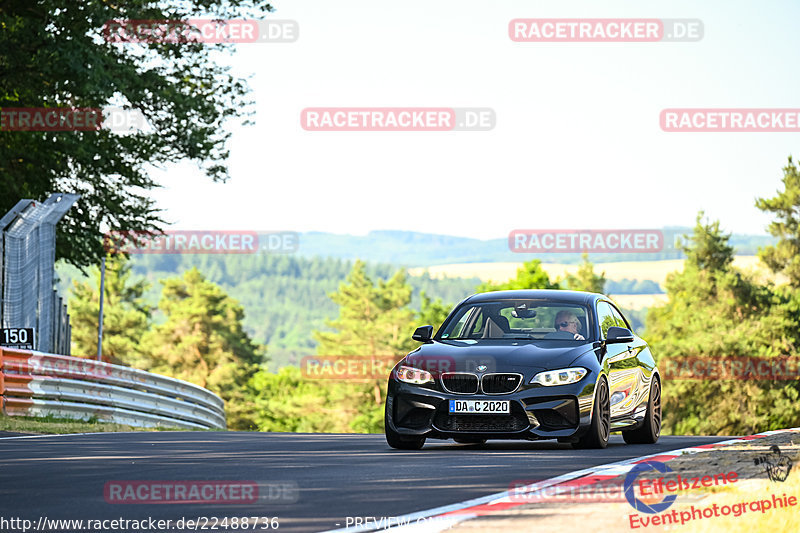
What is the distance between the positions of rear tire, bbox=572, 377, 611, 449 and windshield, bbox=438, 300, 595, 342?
0.79m

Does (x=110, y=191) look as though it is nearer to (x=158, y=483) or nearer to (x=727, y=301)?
(x=158, y=483)

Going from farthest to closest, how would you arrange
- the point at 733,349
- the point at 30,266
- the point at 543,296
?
the point at 733,349, the point at 30,266, the point at 543,296

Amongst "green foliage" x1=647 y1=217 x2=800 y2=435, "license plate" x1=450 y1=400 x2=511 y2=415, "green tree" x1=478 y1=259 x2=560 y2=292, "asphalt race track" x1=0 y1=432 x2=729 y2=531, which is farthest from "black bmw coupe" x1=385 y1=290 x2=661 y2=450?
"green tree" x1=478 y1=259 x2=560 y2=292

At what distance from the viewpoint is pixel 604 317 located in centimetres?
1338

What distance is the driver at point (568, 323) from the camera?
12.7m

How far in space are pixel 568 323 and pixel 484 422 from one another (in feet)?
6.18

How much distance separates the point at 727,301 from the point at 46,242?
66.4 m

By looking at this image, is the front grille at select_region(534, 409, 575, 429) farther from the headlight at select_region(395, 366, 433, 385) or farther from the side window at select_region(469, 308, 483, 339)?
the side window at select_region(469, 308, 483, 339)

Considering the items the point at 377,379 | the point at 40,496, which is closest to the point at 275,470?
the point at 40,496

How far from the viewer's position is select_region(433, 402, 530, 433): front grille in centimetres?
1130

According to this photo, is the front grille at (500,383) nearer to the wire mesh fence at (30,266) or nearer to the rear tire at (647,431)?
the rear tire at (647,431)

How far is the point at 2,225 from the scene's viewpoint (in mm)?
19047

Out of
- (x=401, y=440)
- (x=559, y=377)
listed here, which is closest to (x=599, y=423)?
(x=559, y=377)

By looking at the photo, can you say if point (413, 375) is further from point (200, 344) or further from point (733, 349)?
point (200, 344)
